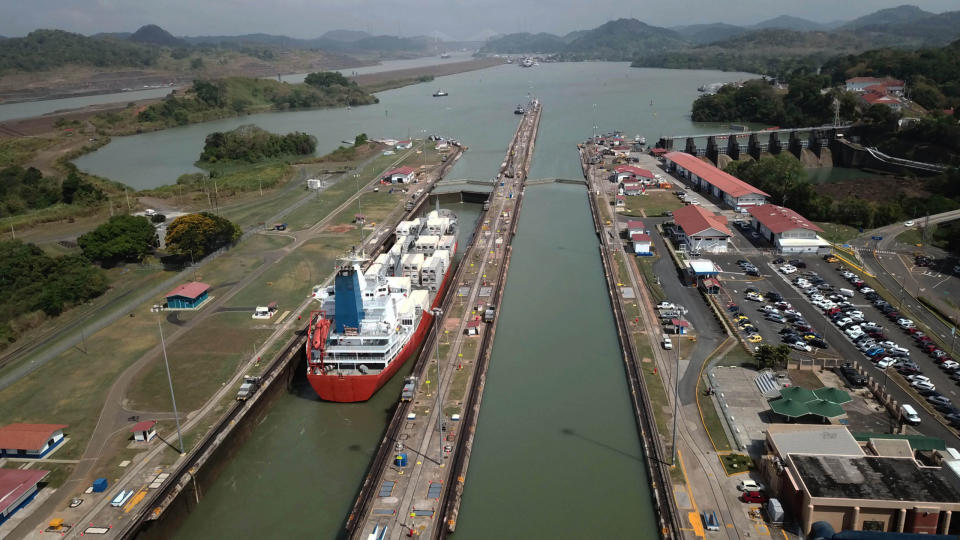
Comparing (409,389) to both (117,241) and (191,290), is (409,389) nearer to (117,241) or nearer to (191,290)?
(191,290)

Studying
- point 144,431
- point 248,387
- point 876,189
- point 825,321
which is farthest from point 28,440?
point 876,189

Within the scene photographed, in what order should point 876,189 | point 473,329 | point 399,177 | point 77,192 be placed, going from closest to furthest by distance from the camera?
point 473,329
point 77,192
point 876,189
point 399,177

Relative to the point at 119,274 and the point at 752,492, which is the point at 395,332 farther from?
the point at 119,274

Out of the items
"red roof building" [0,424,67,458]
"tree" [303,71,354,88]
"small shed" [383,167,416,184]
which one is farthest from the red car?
"tree" [303,71,354,88]

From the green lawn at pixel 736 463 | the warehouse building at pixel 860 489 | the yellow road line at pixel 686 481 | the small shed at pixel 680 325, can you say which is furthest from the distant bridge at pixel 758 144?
the warehouse building at pixel 860 489

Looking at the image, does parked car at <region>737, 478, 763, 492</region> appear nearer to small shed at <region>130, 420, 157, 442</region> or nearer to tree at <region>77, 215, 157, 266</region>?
small shed at <region>130, 420, 157, 442</region>

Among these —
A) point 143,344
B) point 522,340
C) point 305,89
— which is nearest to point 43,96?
point 305,89
